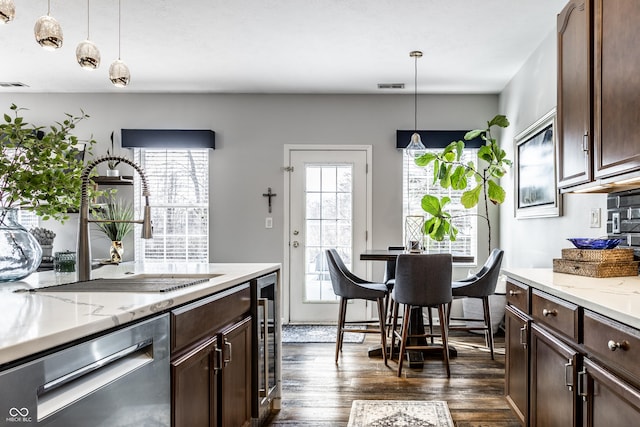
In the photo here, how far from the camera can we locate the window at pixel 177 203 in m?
5.63

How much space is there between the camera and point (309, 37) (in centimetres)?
394

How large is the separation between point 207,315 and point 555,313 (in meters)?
1.32

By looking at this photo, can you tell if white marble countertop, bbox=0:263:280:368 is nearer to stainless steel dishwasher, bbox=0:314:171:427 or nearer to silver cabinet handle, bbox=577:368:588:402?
stainless steel dishwasher, bbox=0:314:171:427

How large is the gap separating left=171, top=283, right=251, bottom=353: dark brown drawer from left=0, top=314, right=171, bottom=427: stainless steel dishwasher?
8 centimetres

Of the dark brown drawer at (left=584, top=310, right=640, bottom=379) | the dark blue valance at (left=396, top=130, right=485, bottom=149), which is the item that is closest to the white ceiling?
the dark blue valance at (left=396, top=130, right=485, bottom=149)

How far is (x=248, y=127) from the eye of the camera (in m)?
5.63

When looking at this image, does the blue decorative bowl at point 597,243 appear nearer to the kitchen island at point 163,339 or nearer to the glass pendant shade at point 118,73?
the kitchen island at point 163,339

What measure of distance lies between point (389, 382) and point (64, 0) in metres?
3.31

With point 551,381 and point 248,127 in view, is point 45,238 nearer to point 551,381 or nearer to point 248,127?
point 248,127

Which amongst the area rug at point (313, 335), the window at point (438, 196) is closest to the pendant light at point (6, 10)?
the area rug at point (313, 335)

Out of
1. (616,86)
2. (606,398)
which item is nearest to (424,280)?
(616,86)

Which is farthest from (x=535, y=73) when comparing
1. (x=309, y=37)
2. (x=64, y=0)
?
(x=64, y=0)

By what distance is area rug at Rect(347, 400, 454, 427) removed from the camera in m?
2.79

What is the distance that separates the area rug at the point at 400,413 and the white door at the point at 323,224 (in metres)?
2.47
